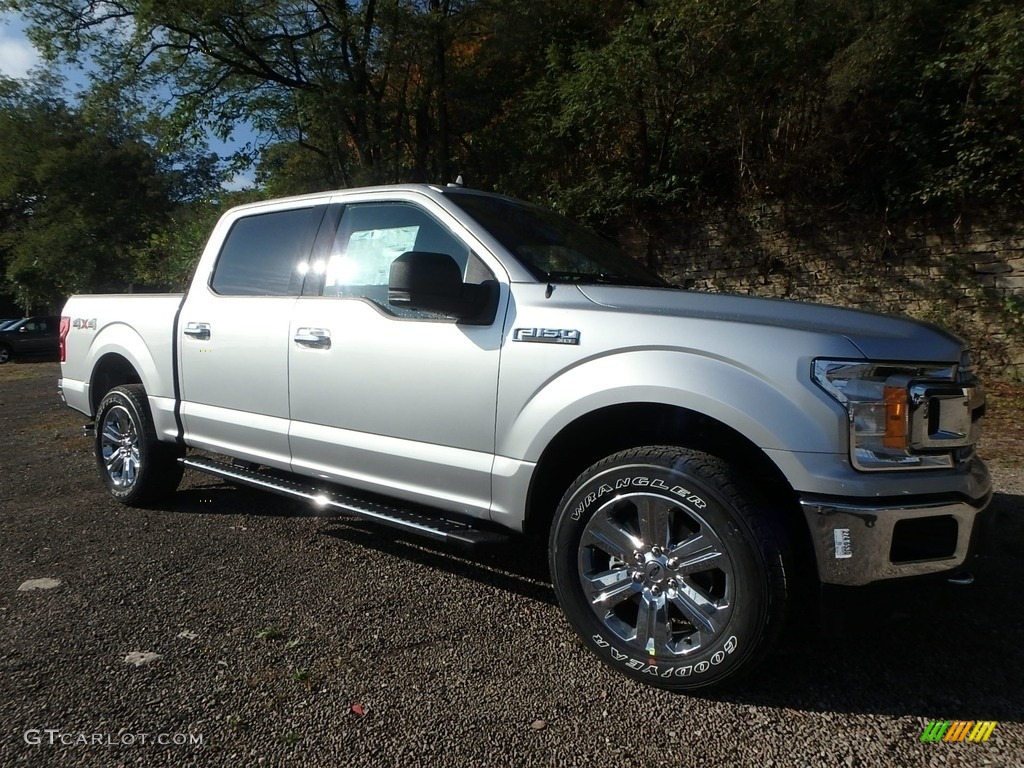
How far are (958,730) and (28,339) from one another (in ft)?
93.6

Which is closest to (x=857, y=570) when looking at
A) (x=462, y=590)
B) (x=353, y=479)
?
(x=462, y=590)

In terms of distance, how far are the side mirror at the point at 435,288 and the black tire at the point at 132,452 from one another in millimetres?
2585

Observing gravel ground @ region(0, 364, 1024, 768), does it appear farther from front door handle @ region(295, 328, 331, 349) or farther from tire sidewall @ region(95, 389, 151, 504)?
front door handle @ region(295, 328, 331, 349)

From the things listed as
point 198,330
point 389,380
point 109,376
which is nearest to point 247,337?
point 198,330

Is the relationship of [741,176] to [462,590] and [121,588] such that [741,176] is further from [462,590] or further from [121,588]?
[121,588]

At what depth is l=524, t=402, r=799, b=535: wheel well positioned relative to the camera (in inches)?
106

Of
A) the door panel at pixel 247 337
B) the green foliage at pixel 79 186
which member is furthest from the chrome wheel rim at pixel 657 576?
the green foliage at pixel 79 186

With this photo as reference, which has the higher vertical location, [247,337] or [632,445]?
[247,337]

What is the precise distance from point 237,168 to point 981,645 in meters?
16.4

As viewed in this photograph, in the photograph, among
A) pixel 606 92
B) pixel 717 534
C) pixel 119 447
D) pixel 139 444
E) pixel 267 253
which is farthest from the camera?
pixel 606 92

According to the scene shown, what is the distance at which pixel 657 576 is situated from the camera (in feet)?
8.82

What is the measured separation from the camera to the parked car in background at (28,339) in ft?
79.8

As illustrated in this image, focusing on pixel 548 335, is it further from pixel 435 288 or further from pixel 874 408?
pixel 874 408

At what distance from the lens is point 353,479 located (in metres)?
3.65
